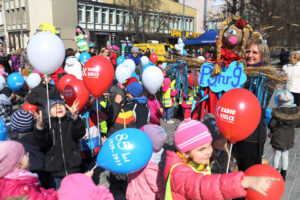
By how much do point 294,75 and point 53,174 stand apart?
19.2 feet

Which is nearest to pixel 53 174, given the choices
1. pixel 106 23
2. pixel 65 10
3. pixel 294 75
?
pixel 294 75

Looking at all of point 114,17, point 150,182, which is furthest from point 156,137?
point 114,17

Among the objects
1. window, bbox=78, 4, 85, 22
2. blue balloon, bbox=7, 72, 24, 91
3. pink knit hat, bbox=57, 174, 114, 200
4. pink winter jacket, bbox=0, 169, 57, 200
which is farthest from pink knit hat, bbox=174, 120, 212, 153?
window, bbox=78, 4, 85, 22

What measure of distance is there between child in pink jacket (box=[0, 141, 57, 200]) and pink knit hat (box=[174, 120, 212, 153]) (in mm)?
987

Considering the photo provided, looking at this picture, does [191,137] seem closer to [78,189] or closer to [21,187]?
[78,189]

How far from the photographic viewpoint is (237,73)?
2500mm

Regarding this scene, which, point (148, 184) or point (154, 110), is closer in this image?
point (148, 184)

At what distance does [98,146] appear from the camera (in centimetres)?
359

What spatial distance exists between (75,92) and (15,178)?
5.68 ft

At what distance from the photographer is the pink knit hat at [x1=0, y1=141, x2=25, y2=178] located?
1.64 m

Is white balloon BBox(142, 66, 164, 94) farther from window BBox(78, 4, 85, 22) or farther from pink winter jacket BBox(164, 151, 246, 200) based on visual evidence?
window BBox(78, 4, 85, 22)

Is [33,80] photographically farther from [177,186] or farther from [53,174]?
[177,186]

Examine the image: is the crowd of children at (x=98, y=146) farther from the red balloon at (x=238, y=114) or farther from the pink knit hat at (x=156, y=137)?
the red balloon at (x=238, y=114)

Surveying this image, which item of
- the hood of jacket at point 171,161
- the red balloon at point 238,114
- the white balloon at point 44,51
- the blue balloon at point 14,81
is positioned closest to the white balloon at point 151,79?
the white balloon at point 44,51
